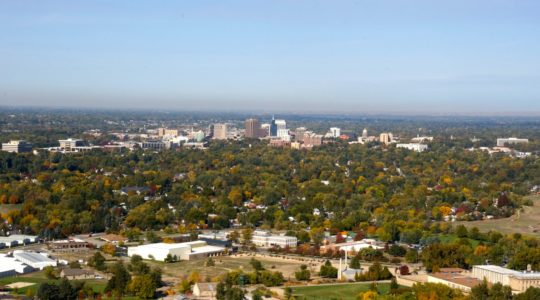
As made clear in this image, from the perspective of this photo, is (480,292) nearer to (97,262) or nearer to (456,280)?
(456,280)

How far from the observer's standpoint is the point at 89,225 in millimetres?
35656

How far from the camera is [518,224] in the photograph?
38.6 m

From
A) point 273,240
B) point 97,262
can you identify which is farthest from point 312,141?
point 97,262

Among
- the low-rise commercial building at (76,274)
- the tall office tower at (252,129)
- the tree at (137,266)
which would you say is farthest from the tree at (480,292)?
the tall office tower at (252,129)

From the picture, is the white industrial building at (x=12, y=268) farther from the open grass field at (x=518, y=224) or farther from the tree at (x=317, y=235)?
the open grass field at (x=518, y=224)

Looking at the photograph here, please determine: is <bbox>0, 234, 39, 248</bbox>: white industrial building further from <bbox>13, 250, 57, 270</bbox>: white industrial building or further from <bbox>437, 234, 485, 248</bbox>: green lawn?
<bbox>437, 234, 485, 248</bbox>: green lawn

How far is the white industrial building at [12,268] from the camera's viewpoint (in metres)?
26.2

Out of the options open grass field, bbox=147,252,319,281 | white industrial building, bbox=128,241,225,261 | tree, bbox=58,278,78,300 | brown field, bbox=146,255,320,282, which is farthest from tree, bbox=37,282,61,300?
white industrial building, bbox=128,241,225,261

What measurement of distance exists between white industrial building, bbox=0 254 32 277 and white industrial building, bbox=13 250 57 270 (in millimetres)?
298

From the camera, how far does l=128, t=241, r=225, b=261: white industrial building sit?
96.9 ft

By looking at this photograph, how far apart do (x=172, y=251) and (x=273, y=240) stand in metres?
4.97

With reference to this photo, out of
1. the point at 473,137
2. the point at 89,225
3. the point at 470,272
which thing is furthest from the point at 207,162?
the point at 473,137

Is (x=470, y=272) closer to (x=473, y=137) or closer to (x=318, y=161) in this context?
(x=318, y=161)

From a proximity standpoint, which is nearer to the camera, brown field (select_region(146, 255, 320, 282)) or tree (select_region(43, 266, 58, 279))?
tree (select_region(43, 266, 58, 279))
